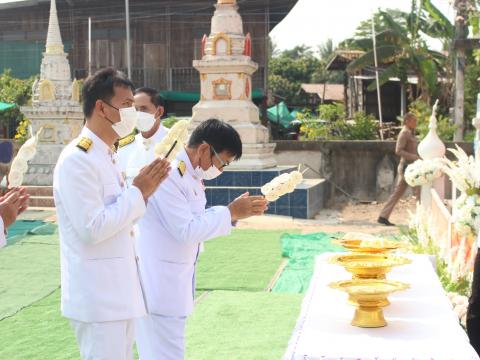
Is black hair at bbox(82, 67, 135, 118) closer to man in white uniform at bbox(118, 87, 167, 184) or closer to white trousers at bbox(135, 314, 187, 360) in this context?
white trousers at bbox(135, 314, 187, 360)

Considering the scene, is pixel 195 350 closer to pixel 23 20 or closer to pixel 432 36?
pixel 432 36

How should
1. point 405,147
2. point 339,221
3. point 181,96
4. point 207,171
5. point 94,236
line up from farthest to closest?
point 181,96 < point 339,221 < point 405,147 < point 207,171 < point 94,236

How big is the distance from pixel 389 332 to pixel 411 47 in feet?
61.1

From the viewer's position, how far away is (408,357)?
7.93 ft

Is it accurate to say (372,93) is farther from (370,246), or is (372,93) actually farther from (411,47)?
(370,246)

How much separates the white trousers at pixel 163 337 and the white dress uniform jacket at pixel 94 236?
1.58 feet

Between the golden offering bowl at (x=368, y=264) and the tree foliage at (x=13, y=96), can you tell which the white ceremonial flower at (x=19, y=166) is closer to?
the golden offering bowl at (x=368, y=264)

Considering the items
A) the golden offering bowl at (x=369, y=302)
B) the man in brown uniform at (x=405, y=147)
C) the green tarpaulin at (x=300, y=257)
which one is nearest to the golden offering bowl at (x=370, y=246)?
the golden offering bowl at (x=369, y=302)

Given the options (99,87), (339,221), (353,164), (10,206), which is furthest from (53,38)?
(99,87)

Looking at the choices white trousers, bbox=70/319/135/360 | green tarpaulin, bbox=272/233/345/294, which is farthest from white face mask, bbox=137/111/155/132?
green tarpaulin, bbox=272/233/345/294

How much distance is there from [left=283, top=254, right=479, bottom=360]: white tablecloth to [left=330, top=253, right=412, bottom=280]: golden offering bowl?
0.14 m

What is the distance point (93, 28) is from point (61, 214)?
2495 cm

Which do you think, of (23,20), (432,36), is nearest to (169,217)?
(432,36)

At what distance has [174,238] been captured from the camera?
3.21 metres
